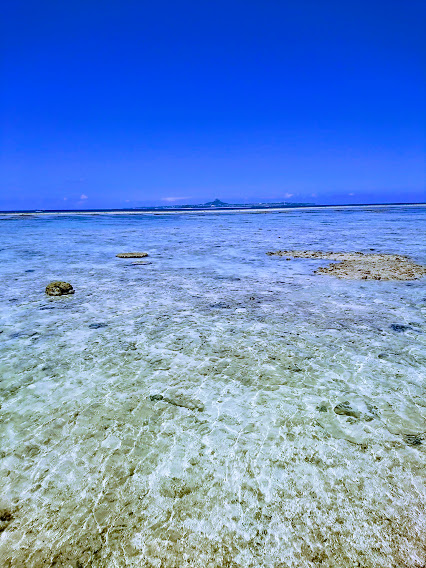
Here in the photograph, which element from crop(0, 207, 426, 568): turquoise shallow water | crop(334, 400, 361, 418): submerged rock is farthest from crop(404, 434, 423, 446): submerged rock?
crop(334, 400, 361, 418): submerged rock

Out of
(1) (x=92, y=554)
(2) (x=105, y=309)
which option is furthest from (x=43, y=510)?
(2) (x=105, y=309)

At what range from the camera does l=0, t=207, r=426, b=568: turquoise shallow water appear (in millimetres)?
2309

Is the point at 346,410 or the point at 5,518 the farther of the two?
the point at 346,410

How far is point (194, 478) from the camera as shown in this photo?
2830 mm

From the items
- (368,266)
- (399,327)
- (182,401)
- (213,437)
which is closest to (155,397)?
(182,401)

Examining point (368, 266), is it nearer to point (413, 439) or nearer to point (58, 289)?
point (413, 439)

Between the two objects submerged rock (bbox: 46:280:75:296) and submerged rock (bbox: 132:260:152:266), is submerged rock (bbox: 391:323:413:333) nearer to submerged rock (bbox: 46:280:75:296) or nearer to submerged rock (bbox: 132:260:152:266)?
submerged rock (bbox: 46:280:75:296)

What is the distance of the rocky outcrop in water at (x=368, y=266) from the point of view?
9.85 metres

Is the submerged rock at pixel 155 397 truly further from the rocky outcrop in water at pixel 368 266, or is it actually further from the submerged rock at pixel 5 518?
the rocky outcrop in water at pixel 368 266

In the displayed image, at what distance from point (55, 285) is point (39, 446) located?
5748mm

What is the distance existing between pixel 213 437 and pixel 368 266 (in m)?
9.63

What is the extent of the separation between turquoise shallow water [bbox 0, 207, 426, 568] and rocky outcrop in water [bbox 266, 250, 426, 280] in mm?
3294

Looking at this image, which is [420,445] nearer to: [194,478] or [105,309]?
[194,478]

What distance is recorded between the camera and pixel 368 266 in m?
11.2
